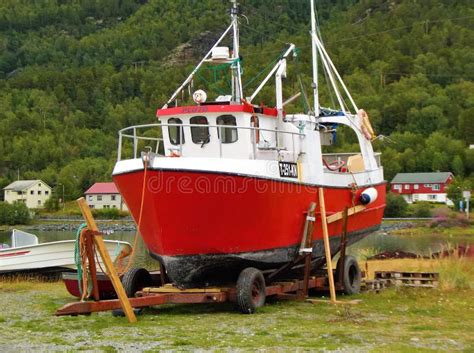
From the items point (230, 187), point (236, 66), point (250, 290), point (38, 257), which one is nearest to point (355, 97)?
point (38, 257)

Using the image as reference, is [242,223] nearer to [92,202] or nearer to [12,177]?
[92,202]

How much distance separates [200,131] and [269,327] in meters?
5.42

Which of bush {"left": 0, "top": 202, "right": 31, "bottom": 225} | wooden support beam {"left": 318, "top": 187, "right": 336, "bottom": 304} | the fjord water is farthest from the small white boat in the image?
bush {"left": 0, "top": 202, "right": 31, "bottom": 225}

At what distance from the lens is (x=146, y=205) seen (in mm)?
15031

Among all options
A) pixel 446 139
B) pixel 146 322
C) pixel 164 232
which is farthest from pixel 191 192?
pixel 446 139

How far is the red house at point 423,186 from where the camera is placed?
10550 centimetres

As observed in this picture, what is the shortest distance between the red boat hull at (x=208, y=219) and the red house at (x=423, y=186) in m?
91.3

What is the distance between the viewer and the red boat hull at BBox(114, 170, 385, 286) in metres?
14.7

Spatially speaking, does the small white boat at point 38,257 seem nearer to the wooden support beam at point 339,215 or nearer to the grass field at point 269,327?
the grass field at point 269,327

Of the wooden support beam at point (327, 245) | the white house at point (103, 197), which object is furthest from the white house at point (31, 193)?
the wooden support beam at point (327, 245)

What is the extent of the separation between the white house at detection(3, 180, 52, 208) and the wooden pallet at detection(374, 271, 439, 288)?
389ft

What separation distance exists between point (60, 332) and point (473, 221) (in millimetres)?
67647

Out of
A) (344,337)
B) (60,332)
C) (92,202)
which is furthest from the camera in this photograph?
(92,202)

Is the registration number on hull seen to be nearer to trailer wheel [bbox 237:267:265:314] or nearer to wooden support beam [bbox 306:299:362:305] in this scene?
trailer wheel [bbox 237:267:265:314]
